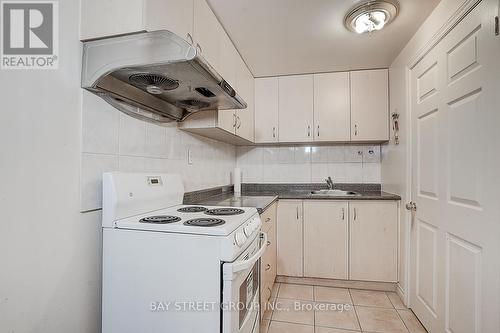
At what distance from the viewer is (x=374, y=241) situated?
2.29 m

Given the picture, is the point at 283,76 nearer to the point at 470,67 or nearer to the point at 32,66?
the point at 470,67

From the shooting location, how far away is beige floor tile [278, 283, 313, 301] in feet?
7.16

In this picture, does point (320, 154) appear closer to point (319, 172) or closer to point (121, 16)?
point (319, 172)

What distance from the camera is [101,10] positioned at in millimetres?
1005

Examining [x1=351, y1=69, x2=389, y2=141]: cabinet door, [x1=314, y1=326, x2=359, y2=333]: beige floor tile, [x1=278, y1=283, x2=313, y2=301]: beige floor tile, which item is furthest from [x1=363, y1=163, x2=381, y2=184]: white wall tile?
[x1=314, y1=326, x2=359, y2=333]: beige floor tile

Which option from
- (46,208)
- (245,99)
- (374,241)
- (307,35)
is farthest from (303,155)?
(46,208)

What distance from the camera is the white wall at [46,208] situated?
0.83 meters

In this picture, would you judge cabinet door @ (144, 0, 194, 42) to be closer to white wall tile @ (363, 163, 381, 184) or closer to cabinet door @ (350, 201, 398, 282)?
cabinet door @ (350, 201, 398, 282)

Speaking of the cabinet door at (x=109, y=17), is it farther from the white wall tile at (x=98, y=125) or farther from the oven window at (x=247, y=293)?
the oven window at (x=247, y=293)

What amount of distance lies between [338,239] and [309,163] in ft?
3.06

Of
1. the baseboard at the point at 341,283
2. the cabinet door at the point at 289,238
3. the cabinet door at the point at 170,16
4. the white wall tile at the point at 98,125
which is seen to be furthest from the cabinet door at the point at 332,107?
the white wall tile at the point at 98,125

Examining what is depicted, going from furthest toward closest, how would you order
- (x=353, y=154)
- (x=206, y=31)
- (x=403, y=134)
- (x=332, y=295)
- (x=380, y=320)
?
(x=353, y=154), (x=332, y=295), (x=403, y=134), (x=380, y=320), (x=206, y=31)

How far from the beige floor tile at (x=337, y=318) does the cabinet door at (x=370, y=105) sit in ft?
5.31

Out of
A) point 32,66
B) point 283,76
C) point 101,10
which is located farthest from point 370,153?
point 32,66
